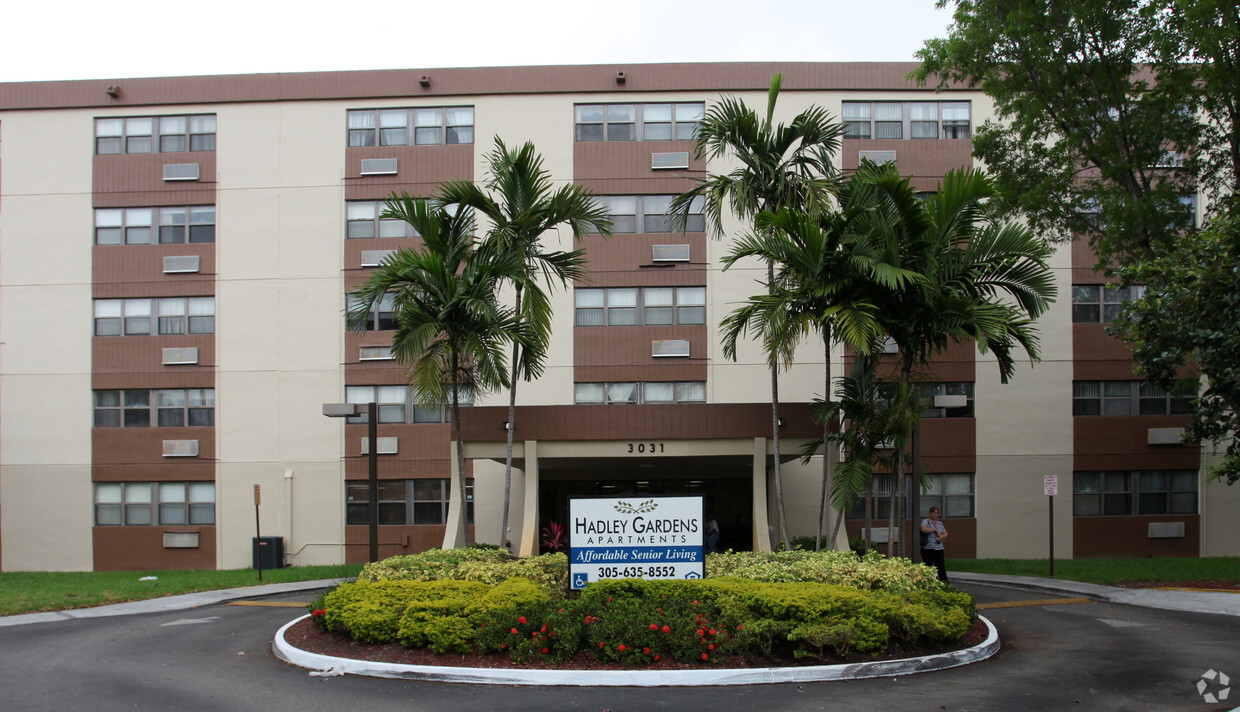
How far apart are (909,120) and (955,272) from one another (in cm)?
1266

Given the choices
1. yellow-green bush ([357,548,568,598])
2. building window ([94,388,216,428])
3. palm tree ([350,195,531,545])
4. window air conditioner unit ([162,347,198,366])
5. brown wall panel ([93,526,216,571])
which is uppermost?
palm tree ([350,195,531,545])

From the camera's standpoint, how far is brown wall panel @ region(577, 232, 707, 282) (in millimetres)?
26969

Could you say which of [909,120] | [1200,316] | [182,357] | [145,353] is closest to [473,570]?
[1200,316]

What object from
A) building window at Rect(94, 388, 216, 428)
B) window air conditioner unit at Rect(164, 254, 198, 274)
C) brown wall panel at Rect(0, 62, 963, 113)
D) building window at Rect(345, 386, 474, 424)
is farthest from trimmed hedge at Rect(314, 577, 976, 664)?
window air conditioner unit at Rect(164, 254, 198, 274)

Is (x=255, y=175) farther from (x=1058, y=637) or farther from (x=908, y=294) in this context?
(x=1058, y=637)

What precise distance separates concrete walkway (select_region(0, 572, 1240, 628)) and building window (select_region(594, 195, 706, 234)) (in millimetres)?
11751

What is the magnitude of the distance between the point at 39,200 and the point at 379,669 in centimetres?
2362

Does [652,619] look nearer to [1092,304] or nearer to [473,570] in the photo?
[473,570]

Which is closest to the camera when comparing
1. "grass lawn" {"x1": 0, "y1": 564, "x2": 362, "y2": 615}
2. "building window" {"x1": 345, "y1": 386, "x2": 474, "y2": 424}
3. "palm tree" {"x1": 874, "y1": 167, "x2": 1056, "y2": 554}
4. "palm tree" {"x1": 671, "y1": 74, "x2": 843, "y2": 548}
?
"palm tree" {"x1": 874, "y1": 167, "x2": 1056, "y2": 554}

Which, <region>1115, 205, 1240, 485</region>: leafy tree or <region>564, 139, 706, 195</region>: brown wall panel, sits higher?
<region>564, 139, 706, 195</region>: brown wall panel

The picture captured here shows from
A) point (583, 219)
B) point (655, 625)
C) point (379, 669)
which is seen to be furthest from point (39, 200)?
point (655, 625)

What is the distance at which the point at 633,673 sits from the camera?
10.3m

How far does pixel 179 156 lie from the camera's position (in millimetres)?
28094
